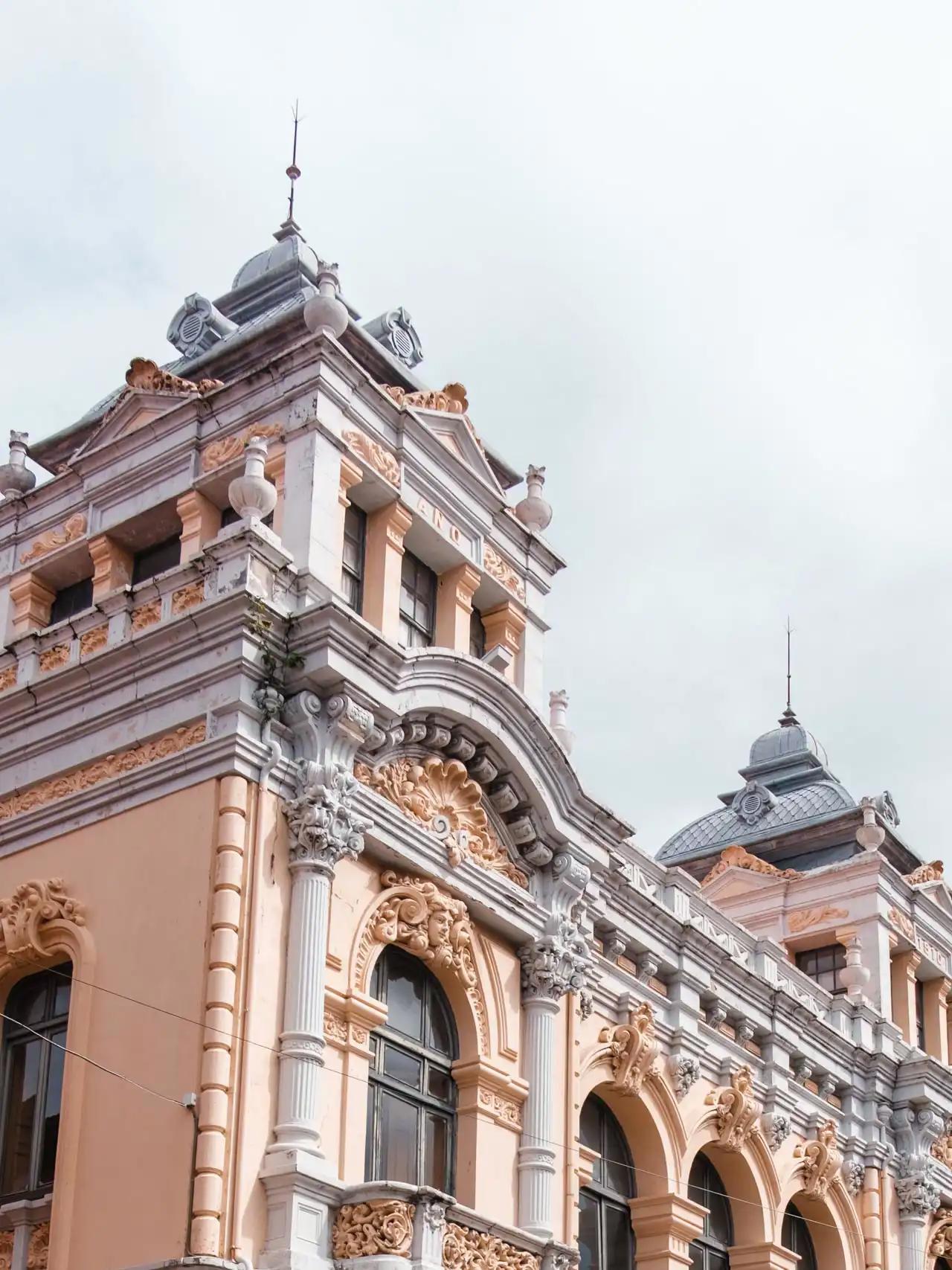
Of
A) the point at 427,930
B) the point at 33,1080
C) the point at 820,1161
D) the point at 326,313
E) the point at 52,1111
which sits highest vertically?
the point at 326,313

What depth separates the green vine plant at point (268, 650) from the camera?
22047mm

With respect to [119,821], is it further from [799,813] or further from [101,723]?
[799,813]

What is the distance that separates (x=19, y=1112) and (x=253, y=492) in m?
7.34

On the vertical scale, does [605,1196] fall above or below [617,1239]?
above

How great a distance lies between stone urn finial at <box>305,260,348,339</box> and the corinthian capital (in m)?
7.87

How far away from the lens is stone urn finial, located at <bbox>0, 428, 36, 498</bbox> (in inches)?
1121

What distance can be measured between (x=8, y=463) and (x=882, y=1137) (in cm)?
1807

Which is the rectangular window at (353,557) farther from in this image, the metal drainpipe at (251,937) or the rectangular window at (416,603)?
the metal drainpipe at (251,937)

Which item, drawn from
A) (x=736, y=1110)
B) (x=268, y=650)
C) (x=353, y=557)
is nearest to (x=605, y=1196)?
(x=736, y=1110)

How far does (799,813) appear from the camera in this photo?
39781mm

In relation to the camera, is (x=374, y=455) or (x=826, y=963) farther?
(x=826, y=963)

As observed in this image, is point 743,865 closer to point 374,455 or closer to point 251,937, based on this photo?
point 374,455

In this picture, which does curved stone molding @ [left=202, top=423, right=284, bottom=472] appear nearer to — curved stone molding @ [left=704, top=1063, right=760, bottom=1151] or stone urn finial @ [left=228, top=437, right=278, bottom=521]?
stone urn finial @ [left=228, top=437, right=278, bottom=521]

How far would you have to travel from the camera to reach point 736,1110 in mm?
30094
